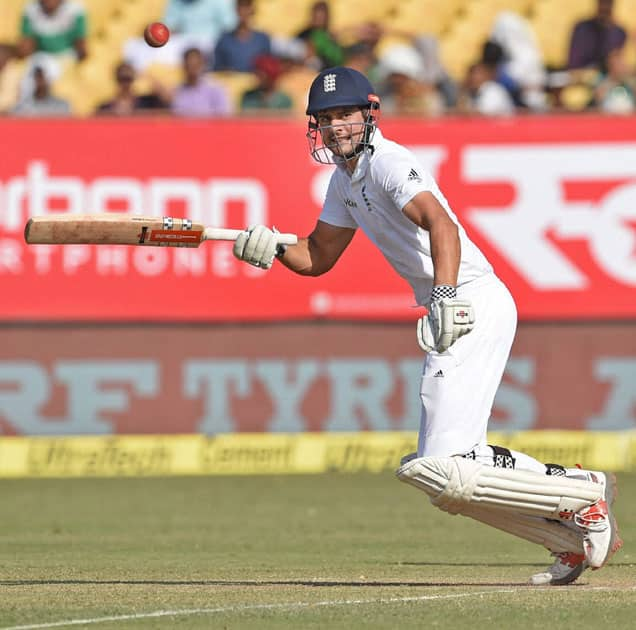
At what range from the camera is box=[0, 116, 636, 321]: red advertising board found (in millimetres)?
11711

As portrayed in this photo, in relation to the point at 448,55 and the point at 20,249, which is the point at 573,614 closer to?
the point at 20,249

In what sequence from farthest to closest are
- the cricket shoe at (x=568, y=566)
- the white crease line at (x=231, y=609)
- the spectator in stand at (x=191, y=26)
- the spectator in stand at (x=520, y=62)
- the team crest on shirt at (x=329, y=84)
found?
the spectator in stand at (x=191, y=26)
the spectator in stand at (x=520, y=62)
the cricket shoe at (x=568, y=566)
the team crest on shirt at (x=329, y=84)
the white crease line at (x=231, y=609)

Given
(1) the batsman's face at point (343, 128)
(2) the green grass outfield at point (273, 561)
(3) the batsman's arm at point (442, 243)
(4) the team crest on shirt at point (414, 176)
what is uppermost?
(1) the batsman's face at point (343, 128)

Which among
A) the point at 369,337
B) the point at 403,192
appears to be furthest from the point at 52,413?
the point at 403,192

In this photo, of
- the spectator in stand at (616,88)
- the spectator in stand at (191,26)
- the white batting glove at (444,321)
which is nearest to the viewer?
the white batting glove at (444,321)

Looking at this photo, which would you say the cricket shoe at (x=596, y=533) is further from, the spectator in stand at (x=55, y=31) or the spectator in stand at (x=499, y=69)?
the spectator in stand at (x=55, y=31)

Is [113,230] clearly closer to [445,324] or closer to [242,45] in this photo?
[445,324]

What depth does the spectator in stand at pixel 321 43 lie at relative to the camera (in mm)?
13477

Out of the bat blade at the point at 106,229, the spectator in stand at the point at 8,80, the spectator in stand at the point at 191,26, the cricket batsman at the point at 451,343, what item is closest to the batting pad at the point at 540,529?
the cricket batsman at the point at 451,343

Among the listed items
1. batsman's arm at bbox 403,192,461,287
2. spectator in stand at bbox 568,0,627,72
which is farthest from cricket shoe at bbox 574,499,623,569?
spectator in stand at bbox 568,0,627,72

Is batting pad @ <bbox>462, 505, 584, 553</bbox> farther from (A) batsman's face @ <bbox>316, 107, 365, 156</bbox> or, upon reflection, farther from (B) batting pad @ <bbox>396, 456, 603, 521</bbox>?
(A) batsman's face @ <bbox>316, 107, 365, 156</bbox>

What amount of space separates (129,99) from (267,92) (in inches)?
42.0

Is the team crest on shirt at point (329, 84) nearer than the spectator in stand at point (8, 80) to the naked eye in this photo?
Yes

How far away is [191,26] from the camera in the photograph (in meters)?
14.7
